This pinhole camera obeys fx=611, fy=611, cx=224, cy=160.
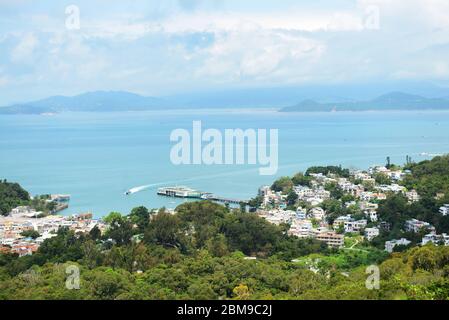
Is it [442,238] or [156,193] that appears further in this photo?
[156,193]

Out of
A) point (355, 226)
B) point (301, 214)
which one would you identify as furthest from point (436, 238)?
point (301, 214)

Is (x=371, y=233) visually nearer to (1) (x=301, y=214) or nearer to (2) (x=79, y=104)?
(1) (x=301, y=214)

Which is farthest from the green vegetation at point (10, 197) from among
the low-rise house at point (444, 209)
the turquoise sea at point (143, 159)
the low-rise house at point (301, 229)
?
the low-rise house at point (444, 209)

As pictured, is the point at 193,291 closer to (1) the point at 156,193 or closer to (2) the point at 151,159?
(1) the point at 156,193

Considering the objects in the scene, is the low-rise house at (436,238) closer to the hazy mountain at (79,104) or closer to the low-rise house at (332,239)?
the low-rise house at (332,239)
